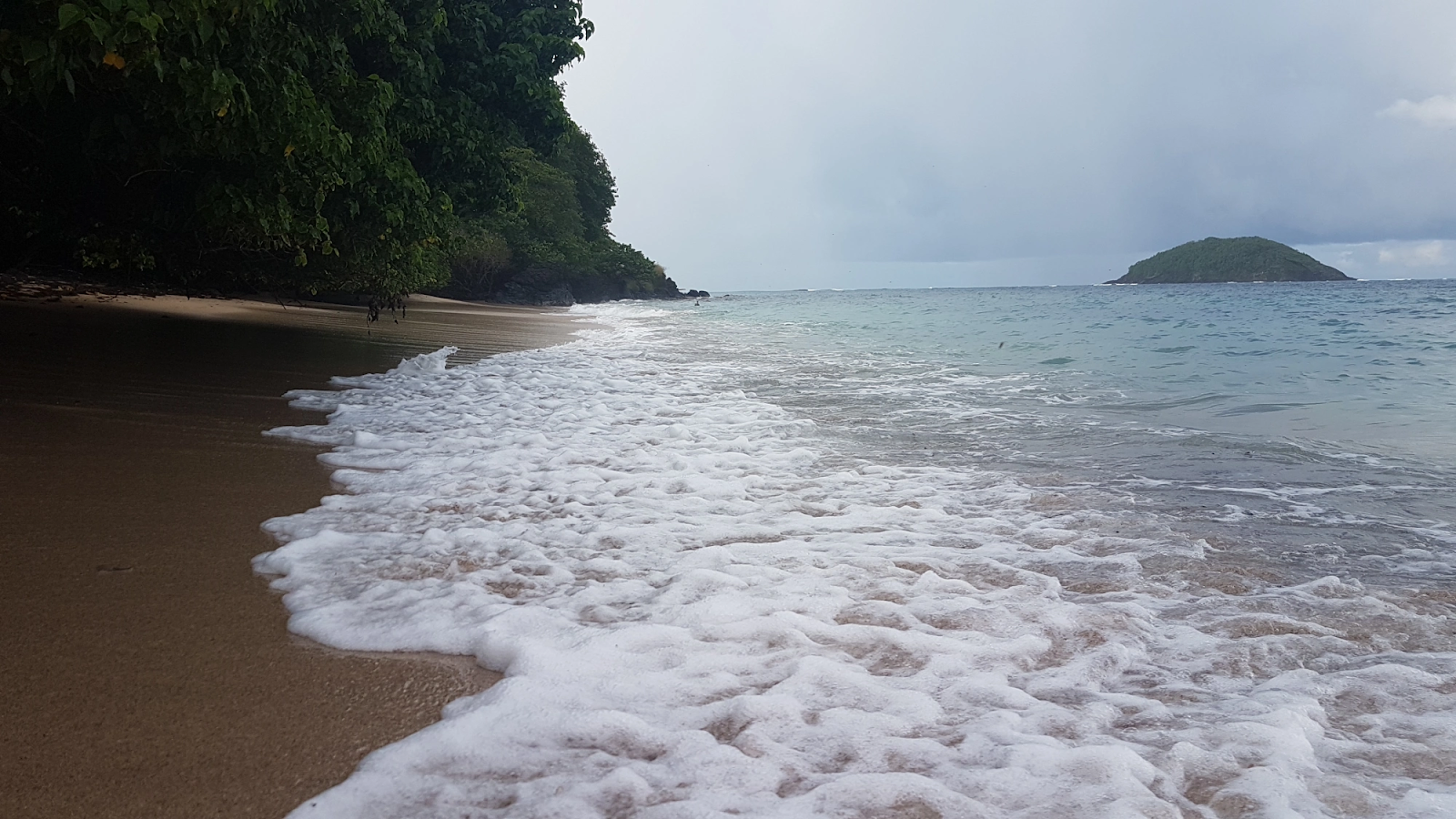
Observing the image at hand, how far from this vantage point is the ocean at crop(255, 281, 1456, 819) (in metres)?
2.14

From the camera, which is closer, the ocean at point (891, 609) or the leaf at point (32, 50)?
the ocean at point (891, 609)

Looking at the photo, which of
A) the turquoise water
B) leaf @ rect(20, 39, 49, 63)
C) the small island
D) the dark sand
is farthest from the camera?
the small island

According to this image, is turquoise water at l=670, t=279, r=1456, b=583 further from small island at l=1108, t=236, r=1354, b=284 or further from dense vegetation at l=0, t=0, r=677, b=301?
small island at l=1108, t=236, r=1354, b=284

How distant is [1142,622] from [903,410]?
5.61m

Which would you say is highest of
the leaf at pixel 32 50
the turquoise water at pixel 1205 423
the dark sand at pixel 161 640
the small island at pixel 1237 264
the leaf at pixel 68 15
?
→ the small island at pixel 1237 264

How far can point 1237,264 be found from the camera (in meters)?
107

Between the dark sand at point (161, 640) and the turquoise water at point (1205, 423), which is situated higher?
the turquoise water at point (1205, 423)

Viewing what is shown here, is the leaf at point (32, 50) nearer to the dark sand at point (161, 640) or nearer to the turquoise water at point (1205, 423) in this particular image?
the dark sand at point (161, 640)

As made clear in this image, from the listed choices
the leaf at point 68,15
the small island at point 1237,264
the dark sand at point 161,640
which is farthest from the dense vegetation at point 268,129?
the small island at point 1237,264

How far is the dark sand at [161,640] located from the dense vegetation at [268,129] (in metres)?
2.06

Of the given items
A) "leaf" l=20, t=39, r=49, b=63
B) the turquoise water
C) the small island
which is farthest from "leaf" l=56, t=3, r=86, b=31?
the small island

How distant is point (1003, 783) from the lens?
6.98 ft

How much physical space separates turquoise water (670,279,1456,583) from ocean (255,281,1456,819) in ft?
0.17

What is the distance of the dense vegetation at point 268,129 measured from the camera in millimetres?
5246
